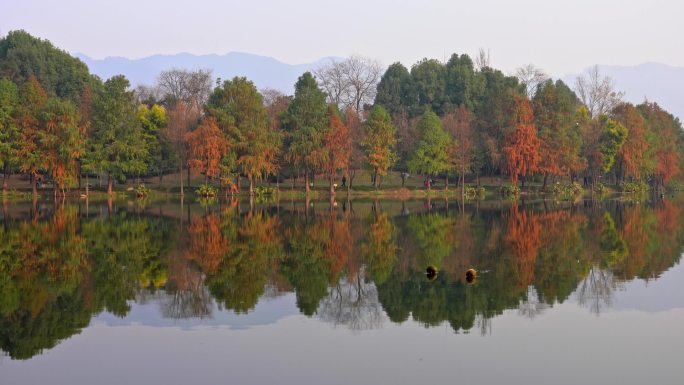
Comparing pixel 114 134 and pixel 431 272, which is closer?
pixel 431 272

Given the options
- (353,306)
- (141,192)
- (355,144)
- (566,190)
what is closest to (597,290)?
(353,306)

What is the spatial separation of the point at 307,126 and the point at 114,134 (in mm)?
18187

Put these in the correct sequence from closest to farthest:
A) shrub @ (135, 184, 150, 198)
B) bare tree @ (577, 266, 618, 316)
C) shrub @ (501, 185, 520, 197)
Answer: bare tree @ (577, 266, 618, 316) → shrub @ (135, 184, 150, 198) → shrub @ (501, 185, 520, 197)

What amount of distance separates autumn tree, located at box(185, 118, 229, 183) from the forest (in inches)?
5.1

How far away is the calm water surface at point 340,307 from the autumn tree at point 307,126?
116ft

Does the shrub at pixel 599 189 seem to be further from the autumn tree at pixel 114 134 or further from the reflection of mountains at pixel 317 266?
the autumn tree at pixel 114 134

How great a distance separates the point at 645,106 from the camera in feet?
317

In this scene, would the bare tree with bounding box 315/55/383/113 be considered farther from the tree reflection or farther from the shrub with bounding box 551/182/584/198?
the tree reflection

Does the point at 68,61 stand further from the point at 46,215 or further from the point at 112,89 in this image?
the point at 46,215

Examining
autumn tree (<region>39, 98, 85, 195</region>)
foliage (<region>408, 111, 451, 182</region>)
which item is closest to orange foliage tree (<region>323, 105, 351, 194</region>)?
foliage (<region>408, 111, 451, 182</region>)

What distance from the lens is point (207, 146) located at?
6675 centimetres

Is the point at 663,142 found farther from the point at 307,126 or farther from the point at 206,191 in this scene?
the point at 206,191

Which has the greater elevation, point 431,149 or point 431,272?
point 431,149

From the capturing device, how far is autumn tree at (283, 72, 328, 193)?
228 feet
